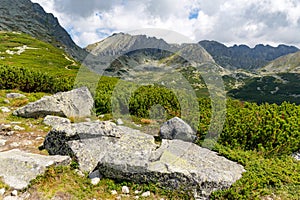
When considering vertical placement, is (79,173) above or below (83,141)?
below

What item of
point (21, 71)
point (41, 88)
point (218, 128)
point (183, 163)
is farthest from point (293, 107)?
point (21, 71)

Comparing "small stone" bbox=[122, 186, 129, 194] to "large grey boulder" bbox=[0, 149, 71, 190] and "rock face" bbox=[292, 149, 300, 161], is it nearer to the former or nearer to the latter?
"large grey boulder" bbox=[0, 149, 71, 190]

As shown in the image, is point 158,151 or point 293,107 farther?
point 293,107

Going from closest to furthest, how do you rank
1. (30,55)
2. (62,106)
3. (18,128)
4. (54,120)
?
1. (18,128)
2. (54,120)
3. (62,106)
4. (30,55)

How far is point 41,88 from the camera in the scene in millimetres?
20469

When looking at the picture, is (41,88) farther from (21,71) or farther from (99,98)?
(99,98)

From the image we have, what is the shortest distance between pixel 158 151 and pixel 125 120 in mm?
5606

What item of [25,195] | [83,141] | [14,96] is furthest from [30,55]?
[25,195]

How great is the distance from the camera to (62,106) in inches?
518

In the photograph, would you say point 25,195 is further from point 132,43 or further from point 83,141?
point 132,43

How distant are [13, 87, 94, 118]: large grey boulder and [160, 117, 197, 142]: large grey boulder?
5168mm

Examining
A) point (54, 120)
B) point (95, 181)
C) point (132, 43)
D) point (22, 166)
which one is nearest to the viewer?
point (22, 166)

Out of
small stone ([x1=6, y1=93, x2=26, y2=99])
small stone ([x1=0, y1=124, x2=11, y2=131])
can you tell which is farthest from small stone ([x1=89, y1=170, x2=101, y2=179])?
small stone ([x1=6, y1=93, x2=26, y2=99])

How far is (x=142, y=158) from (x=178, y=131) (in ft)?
11.4
